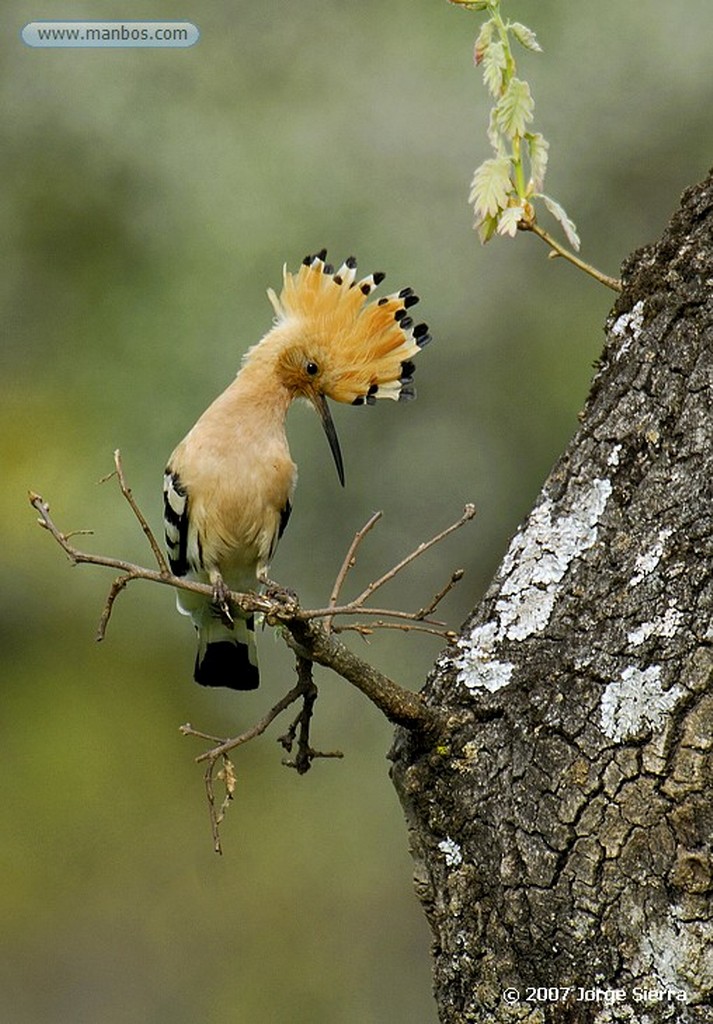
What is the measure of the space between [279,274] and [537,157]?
7.86ft

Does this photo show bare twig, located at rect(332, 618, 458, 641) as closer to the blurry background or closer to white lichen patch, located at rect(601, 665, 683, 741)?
white lichen patch, located at rect(601, 665, 683, 741)

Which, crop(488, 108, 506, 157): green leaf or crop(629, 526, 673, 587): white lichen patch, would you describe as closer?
crop(629, 526, 673, 587): white lichen patch

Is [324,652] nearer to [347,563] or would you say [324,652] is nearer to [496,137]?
[347,563]

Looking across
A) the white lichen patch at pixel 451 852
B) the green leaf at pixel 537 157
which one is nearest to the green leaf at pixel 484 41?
the green leaf at pixel 537 157

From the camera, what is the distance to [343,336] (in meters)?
2.53

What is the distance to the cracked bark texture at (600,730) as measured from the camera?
6.22ft

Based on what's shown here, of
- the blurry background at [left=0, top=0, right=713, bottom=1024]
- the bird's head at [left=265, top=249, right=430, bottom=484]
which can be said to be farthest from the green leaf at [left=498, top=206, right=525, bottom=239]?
the blurry background at [left=0, top=0, right=713, bottom=1024]

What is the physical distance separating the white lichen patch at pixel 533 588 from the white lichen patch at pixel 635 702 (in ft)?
0.54

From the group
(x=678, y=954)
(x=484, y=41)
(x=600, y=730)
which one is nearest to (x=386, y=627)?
(x=600, y=730)

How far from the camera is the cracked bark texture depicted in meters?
1.90

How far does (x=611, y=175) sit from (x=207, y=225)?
1.37m

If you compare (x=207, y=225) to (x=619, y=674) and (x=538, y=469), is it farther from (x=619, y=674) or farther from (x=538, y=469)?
(x=619, y=674)

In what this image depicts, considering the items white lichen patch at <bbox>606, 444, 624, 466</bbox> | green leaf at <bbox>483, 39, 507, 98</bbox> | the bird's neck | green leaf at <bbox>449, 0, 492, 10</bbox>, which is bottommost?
white lichen patch at <bbox>606, 444, 624, 466</bbox>

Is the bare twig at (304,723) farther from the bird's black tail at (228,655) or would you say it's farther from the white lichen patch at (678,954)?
the bird's black tail at (228,655)
